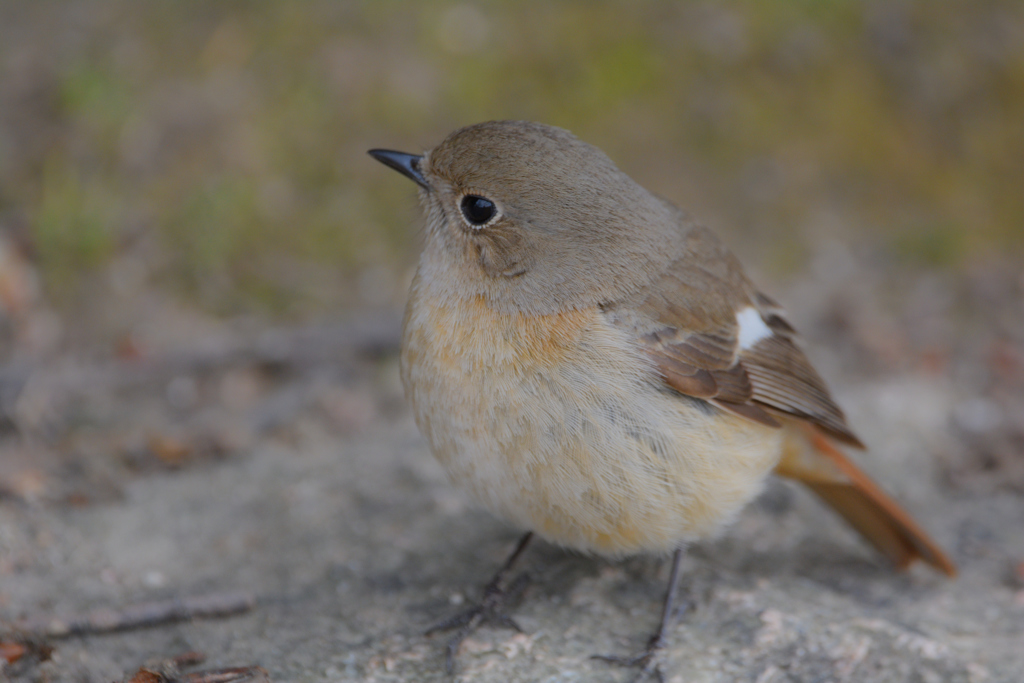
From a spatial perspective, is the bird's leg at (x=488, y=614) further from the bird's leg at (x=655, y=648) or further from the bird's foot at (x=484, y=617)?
the bird's leg at (x=655, y=648)

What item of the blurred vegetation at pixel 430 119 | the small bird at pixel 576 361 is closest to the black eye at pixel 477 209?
the small bird at pixel 576 361

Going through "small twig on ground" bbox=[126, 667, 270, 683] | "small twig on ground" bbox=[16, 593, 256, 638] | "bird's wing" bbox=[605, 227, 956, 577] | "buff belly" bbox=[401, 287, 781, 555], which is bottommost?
"small twig on ground" bbox=[126, 667, 270, 683]

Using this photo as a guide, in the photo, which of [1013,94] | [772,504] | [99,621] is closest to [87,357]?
[99,621]

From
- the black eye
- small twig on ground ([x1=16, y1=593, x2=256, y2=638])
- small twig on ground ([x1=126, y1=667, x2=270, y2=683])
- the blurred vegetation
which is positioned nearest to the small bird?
the black eye

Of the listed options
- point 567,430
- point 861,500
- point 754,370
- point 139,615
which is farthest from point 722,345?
point 139,615

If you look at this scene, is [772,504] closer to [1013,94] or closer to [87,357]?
[87,357]

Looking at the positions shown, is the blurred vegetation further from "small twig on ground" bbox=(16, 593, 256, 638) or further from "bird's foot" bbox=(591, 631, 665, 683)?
"bird's foot" bbox=(591, 631, 665, 683)

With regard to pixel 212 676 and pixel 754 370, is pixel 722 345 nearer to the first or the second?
pixel 754 370
